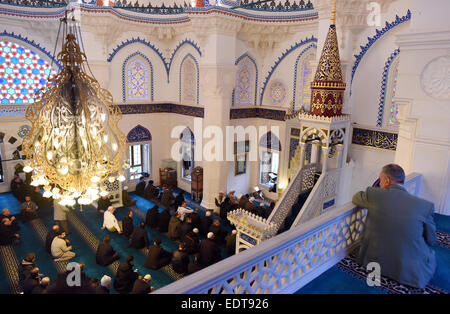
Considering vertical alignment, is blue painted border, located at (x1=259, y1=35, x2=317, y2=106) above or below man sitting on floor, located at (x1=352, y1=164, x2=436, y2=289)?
above

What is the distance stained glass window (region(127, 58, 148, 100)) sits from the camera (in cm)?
820

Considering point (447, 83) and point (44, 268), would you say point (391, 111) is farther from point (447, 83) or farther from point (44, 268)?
point (44, 268)

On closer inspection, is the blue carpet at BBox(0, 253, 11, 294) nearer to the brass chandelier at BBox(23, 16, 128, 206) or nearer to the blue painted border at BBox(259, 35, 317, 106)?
the brass chandelier at BBox(23, 16, 128, 206)

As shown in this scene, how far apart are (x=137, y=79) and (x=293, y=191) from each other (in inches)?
212

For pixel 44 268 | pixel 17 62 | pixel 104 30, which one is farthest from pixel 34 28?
pixel 44 268

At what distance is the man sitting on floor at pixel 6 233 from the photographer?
5.34 meters

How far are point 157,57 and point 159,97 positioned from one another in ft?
3.39

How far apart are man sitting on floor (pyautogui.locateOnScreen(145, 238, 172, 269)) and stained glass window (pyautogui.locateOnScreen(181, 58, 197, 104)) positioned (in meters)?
4.35

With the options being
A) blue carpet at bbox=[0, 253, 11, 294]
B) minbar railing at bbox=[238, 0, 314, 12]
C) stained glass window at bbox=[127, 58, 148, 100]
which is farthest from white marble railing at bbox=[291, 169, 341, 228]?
stained glass window at bbox=[127, 58, 148, 100]

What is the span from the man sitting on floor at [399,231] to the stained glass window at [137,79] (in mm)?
7301

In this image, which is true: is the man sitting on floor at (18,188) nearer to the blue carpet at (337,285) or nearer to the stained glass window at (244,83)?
the stained glass window at (244,83)

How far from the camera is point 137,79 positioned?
8.36 meters

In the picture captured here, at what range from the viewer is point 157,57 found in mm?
8531

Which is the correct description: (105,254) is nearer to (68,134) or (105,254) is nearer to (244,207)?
(68,134)
